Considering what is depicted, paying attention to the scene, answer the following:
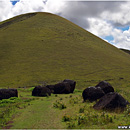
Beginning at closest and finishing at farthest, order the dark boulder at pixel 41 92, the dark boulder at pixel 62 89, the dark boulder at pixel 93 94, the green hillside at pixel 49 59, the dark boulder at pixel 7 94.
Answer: the dark boulder at pixel 93 94, the dark boulder at pixel 7 94, the dark boulder at pixel 41 92, the dark boulder at pixel 62 89, the green hillside at pixel 49 59

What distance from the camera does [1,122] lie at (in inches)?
487

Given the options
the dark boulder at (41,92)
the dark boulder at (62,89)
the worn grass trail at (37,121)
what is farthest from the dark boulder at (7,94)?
the dark boulder at (62,89)

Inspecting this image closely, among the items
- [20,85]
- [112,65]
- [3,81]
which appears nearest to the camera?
[20,85]

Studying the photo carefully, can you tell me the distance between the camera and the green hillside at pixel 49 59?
49.2m

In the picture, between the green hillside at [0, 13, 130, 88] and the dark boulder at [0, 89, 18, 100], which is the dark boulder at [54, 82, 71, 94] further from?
the green hillside at [0, 13, 130, 88]

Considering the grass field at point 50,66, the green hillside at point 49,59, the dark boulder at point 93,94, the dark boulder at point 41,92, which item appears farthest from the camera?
the green hillside at point 49,59

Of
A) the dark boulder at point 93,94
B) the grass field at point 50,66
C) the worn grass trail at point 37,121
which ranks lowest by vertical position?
the worn grass trail at point 37,121

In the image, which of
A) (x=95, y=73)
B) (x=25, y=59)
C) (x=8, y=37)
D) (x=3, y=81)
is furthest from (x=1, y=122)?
(x=8, y=37)

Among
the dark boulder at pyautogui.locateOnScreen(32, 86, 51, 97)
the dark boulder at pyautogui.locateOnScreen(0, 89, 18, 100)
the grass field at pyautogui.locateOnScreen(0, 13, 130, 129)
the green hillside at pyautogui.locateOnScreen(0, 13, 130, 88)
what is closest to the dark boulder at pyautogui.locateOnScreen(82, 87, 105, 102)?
the grass field at pyautogui.locateOnScreen(0, 13, 130, 129)

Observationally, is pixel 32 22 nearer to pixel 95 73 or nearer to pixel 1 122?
pixel 95 73

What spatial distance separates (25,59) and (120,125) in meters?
52.5

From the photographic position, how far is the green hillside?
4916 centimetres

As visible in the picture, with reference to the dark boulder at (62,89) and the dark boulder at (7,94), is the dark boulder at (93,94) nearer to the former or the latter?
the dark boulder at (7,94)

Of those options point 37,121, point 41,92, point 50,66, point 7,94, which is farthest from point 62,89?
point 50,66
